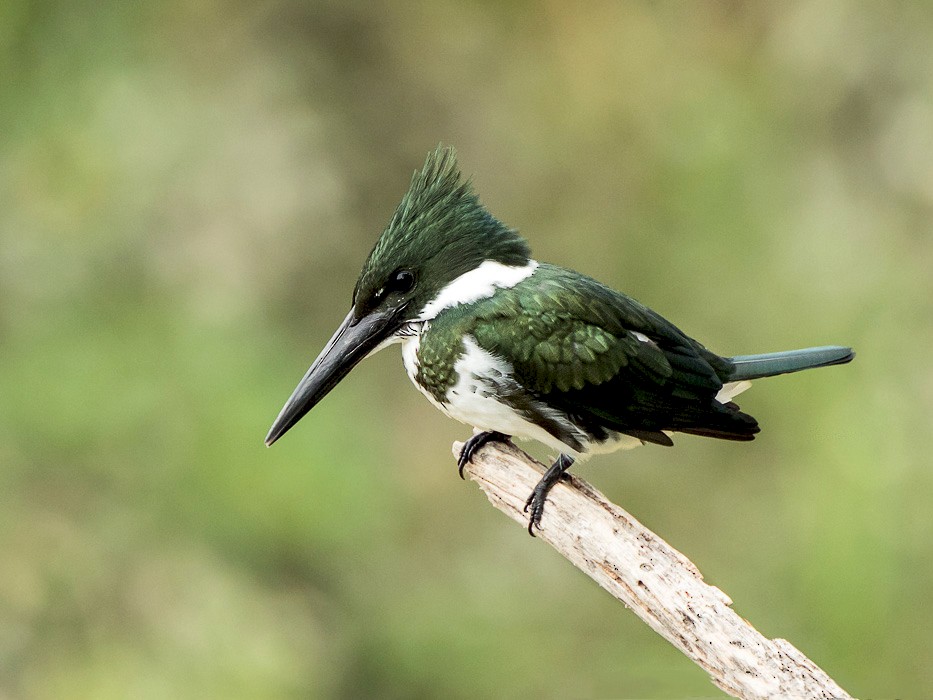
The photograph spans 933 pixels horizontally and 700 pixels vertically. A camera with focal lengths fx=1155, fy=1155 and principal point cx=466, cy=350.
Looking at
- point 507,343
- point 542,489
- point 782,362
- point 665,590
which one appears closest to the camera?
point 665,590

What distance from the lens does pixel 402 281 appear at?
2.37 m

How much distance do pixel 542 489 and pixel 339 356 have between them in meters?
0.51

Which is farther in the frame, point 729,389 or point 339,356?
point 729,389

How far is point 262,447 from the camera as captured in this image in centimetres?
399

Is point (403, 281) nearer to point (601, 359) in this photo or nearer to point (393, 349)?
point (601, 359)

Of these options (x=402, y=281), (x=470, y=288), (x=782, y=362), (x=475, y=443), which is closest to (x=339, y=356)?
(x=402, y=281)

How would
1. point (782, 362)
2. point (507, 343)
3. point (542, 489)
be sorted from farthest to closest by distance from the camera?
point (782, 362) → point (542, 489) → point (507, 343)

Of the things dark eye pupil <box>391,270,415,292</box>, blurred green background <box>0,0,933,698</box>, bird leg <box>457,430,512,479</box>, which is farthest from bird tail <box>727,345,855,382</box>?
blurred green background <box>0,0,933,698</box>

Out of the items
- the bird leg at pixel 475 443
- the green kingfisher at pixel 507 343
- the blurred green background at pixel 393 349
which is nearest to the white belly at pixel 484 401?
the green kingfisher at pixel 507 343

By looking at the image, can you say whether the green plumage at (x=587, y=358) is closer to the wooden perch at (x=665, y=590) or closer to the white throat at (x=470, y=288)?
the white throat at (x=470, y=288)

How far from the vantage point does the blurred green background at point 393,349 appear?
3.86 m

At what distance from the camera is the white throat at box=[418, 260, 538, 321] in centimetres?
237

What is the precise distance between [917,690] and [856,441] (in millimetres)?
830

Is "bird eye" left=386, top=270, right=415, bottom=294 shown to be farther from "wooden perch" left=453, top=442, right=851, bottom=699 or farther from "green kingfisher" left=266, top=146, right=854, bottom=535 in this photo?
"wooden perch" left=453, top=442, right=851, bottom=699
